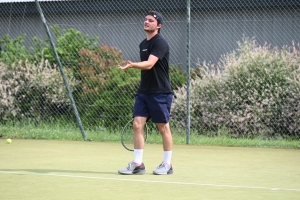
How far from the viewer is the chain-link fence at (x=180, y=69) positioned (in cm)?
1327

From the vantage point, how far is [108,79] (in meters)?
14.4

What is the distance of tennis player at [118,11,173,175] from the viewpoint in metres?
8.21

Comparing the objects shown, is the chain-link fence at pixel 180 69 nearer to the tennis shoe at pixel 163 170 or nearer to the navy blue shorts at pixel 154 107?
the navy blue shorts at pixel 154 107

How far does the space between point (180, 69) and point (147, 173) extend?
7.02 metres

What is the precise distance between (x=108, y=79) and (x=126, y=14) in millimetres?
4081

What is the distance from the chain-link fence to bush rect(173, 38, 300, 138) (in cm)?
2

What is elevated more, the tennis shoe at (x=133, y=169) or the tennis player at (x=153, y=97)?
the tennis player at (x=153, y=97)

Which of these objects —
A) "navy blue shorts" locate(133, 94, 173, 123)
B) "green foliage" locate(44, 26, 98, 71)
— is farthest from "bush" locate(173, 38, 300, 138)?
"navy blue shorts" locate(133, 94, 173, 123)

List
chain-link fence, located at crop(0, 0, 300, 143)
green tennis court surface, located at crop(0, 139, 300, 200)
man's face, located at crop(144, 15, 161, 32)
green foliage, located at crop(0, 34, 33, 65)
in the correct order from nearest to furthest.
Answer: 1. green tennis court surface, located at crop(0, 139, 300, 200)
2. man's face, located at crop(144, 15, 161, 32)
3. chain-link fence, located at crop(0, 0, 300, 143)
4. green foliage, located at crop(0, 34, 33, 65)

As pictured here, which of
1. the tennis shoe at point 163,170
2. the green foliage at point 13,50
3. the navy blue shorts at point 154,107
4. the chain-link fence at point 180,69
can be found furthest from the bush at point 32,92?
the tennis shoe at point 163,170

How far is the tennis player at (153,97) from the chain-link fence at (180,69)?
428 centimetres

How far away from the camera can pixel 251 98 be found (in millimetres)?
13227

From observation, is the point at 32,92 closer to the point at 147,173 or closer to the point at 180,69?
the point at 180,69

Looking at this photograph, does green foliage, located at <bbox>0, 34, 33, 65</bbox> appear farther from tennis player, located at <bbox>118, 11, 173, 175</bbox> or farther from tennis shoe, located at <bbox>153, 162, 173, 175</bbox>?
tennis shoe, located at <bbox>153, 162, 173, 175</bbox>
